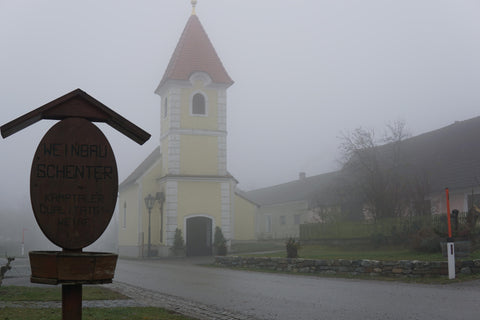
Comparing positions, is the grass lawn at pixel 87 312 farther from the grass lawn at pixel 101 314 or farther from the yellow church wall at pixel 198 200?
the yellow church wall at pixel 198 200

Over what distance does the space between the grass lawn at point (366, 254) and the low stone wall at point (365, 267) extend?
4.11ft

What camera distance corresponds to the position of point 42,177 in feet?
16.0

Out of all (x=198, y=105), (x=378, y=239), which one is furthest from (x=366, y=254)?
(x=198, y=105)

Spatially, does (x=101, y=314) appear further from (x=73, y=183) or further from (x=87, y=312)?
(x=73, y=183)

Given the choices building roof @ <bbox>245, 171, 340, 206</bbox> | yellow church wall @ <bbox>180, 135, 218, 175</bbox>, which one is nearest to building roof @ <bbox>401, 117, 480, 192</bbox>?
building roof @ <bbox>245, 171, 340, 206</bbox>

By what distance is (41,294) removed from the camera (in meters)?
11.2

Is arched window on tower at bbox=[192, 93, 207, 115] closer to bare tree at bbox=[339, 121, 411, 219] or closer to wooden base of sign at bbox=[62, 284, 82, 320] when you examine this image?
bare tree at bbox=[339, 121, 411, 219]

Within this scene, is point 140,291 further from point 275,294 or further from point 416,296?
point 416,296

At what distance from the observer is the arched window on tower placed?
33125 mm

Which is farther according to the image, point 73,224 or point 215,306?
point 215,306

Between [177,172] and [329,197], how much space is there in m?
12.4

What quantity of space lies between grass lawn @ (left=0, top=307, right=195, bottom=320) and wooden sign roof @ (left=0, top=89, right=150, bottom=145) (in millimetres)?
3807

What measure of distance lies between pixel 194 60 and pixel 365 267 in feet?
71.1

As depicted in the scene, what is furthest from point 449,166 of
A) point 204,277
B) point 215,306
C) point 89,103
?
point 89,103
